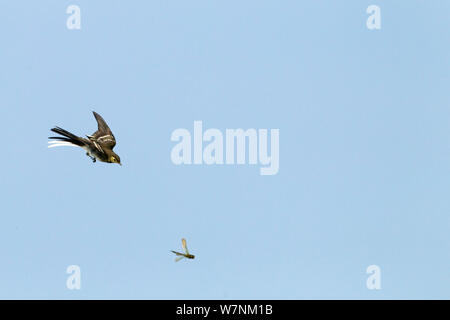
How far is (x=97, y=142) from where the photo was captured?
3606 centimetres

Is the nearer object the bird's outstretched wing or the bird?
the bird

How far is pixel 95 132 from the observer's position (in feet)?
→ 128

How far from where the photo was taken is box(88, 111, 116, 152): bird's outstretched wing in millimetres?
37075

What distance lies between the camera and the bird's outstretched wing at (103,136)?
122ft

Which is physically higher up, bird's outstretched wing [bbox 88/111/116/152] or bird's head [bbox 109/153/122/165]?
bird's outstretched wing [bbox 88/111/116/152]

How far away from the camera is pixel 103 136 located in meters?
38.7

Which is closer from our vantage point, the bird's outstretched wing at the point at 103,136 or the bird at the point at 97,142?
the bird at the point at 97,142

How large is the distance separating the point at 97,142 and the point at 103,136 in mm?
2658

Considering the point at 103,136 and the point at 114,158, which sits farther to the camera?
the point at 103,136

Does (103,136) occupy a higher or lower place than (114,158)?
higher

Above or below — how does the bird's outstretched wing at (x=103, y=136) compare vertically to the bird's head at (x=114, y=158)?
above
